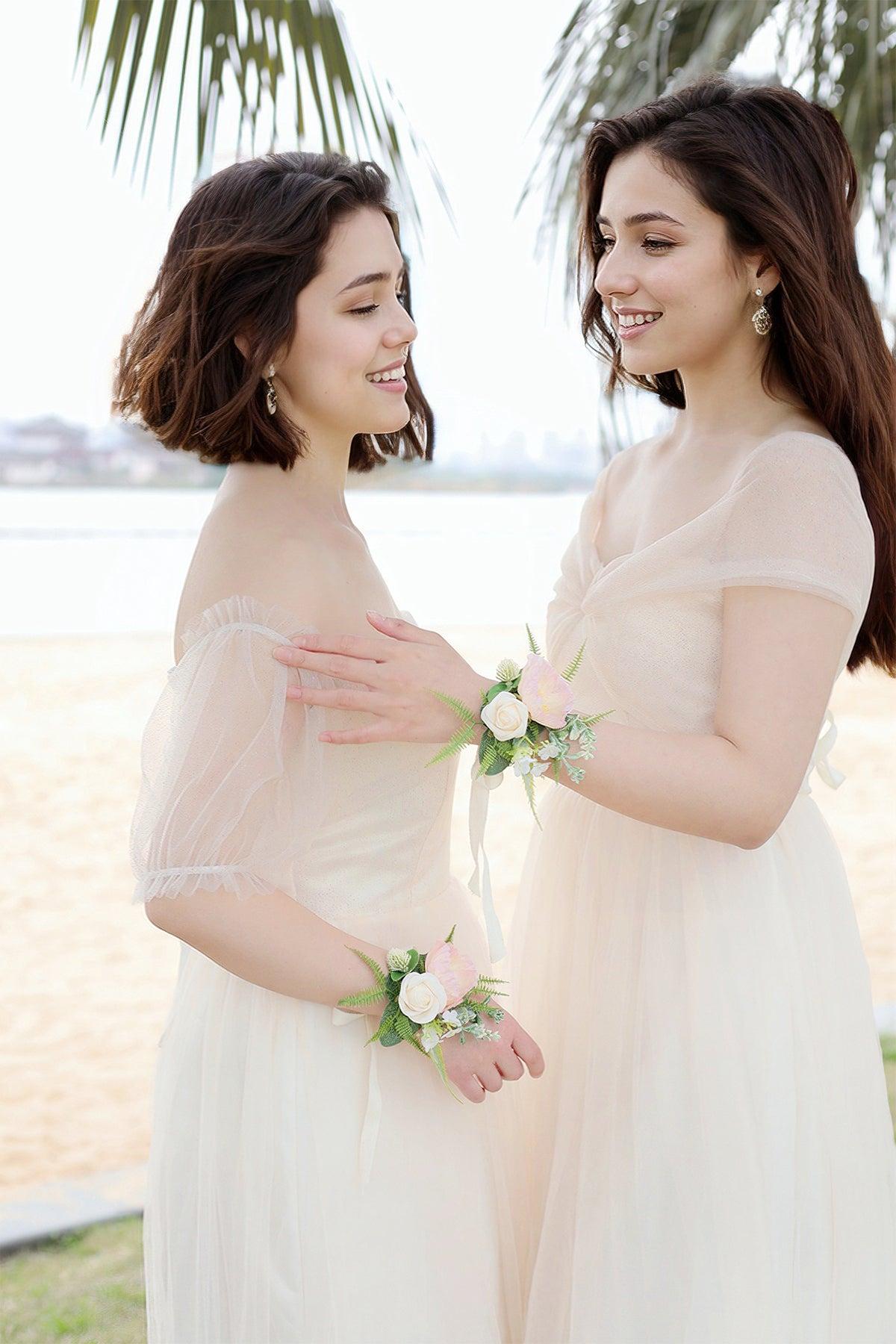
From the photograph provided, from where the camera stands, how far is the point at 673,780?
5.38 ft

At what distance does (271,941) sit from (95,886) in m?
7.03

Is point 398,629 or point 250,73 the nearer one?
point 398,629

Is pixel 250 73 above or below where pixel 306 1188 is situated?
above

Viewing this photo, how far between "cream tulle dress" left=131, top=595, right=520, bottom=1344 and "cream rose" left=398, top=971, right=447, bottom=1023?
55 mm

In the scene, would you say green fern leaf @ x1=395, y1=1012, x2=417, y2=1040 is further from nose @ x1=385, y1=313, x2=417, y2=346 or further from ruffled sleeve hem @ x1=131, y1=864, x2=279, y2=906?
nose @ x1=385, y1=313, x2=417, y2=346

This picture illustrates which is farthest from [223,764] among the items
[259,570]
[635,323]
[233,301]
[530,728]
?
[635,323]

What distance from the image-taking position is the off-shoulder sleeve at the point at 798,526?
170 centimetres

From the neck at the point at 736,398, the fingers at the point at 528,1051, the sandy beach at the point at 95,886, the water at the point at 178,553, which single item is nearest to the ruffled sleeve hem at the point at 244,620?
the fingers at the point at 528,1051

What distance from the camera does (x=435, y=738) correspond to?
1.63 meters

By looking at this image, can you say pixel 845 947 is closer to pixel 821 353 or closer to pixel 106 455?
pixel 821 353

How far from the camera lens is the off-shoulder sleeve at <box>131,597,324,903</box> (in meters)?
1.55

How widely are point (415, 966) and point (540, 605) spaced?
Result: 65.4ft

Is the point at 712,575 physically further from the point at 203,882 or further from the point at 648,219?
the point at 203,882

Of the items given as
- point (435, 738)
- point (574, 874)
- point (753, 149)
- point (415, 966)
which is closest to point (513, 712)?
point (435, 738)
